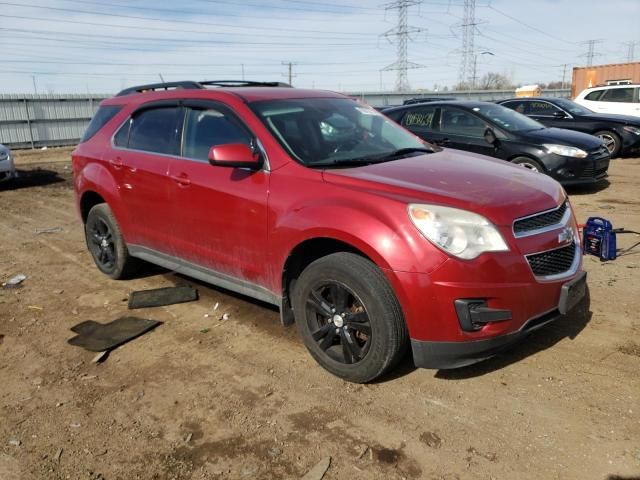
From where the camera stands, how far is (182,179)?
4.16 m

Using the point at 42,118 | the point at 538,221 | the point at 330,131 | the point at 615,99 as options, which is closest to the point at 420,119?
the point at 330,131

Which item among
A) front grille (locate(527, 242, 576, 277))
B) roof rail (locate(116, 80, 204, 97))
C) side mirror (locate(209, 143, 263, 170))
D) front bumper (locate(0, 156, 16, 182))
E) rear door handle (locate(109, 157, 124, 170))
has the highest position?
roof rail (locate(116, 80, 204, 97))

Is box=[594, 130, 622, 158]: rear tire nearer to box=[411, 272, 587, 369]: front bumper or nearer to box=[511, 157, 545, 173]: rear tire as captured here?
box=[511, 157, 545, 173]: rear tire

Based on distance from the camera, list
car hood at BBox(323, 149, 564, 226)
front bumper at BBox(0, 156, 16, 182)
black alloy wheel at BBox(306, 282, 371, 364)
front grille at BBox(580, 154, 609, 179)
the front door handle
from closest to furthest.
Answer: car hood at BBox(323, 149, 564, 226), black alloy wheel at BBox(306, 282, 371, 364), the front door handle, front grille at BBox(580, 154, 609, 179), front bumper at BBox(0, 156, 16, 182)

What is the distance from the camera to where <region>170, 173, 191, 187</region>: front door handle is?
4.12m

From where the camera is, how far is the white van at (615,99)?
15.2 meters

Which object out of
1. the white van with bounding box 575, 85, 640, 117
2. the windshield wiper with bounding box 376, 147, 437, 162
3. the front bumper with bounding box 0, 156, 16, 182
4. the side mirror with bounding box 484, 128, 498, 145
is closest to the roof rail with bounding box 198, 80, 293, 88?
the windshield wiper with bounding box 376, 147, 437, 162

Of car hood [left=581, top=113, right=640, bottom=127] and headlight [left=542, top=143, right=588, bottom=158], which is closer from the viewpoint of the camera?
headlight [left=542, top=143, right=588, bottom=158]

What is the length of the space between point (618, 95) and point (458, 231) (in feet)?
50.6

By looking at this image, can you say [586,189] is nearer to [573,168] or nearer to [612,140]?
[573,168]

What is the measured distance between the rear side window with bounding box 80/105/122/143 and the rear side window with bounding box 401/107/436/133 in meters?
5.70

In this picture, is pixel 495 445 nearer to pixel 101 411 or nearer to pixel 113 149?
pixel 101 411

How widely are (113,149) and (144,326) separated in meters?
1.78

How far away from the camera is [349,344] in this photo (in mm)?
3256
